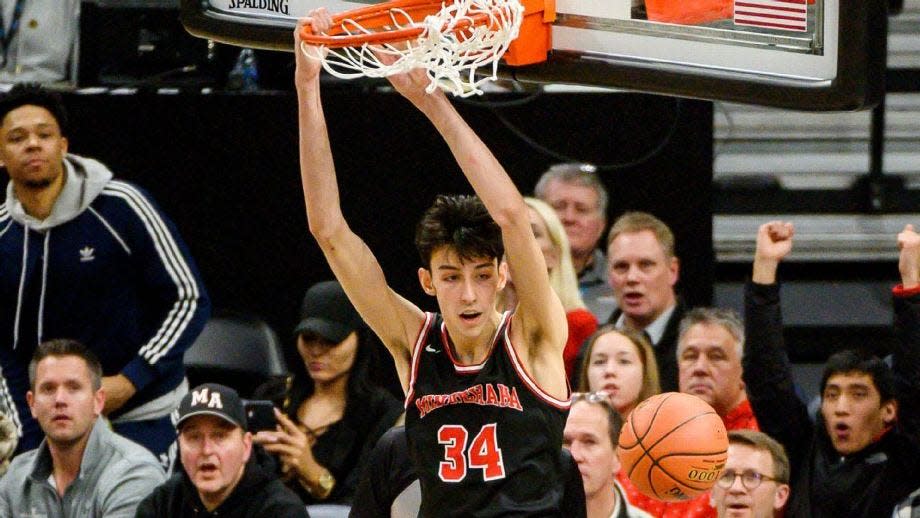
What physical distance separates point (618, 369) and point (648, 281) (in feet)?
1.92

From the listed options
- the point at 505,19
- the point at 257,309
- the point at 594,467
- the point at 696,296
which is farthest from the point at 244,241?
the point at 505,19

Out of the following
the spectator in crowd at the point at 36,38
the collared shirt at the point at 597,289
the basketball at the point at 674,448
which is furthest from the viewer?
the spectator in crowd at the point at 36,38

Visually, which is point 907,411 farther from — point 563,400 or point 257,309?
point 257,309

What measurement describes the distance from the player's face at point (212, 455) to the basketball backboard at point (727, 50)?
2102 millimetres

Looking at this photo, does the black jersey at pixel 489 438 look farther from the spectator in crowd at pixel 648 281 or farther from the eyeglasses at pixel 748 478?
the spectator in crowd at pixel 648 281

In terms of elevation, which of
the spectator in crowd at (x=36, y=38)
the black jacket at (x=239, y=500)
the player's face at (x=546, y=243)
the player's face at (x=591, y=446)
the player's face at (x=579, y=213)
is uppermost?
the spectator in crowd at (x=36, y=38)

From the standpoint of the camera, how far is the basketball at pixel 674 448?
5.38 m

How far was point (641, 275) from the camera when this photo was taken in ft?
22.1

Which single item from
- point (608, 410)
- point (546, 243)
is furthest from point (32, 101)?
point (608, 410)

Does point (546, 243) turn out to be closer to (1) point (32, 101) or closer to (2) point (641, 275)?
(2) point (641, 275)

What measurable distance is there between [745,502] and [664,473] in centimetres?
56

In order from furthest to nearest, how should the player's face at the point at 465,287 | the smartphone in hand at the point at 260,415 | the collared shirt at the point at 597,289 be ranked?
the collared shirt at the point at 597,289 → the smartphone in hand at the point at 260,415 → the player's face at the point at 465,287

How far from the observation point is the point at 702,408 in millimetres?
5496

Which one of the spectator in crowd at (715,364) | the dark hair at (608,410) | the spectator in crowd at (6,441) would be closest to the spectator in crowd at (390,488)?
the dark hair at (608,410)
